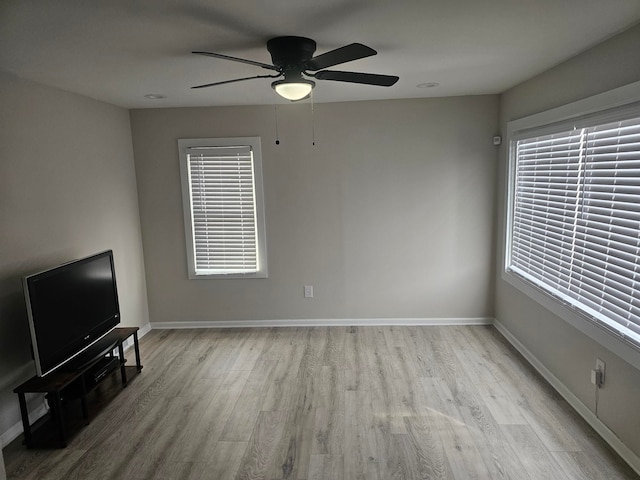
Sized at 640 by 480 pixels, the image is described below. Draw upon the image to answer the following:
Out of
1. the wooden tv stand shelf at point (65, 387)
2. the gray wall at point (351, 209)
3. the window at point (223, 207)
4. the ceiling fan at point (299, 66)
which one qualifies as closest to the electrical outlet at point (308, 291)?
the gray wall at point (351, 209)

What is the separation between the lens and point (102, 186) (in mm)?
3717

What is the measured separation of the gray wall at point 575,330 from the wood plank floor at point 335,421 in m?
0.19

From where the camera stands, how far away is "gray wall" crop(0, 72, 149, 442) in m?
2.65

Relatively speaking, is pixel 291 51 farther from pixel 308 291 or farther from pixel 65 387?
pixel 308 291

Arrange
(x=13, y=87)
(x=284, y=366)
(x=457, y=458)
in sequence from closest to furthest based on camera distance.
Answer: (x=457, y=458), (x=13, y=87), (x=284, y=366)

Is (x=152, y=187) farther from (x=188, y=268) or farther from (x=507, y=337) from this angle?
(x=507, y=337)

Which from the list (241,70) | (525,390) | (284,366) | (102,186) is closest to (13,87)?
(102,186)

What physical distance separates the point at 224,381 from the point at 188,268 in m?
1.55

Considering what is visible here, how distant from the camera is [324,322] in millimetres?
4555

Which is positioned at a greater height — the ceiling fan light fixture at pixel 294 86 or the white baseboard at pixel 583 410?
the ceiling fan light fixture at pixel 294 86

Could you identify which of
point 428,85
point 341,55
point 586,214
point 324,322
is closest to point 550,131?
point 586,214

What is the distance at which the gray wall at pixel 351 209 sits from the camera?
4188 mm

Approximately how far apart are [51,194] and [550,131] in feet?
12.6

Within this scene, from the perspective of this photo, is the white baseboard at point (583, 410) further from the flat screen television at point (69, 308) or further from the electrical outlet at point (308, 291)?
the flat screen television at point (69, 308)
